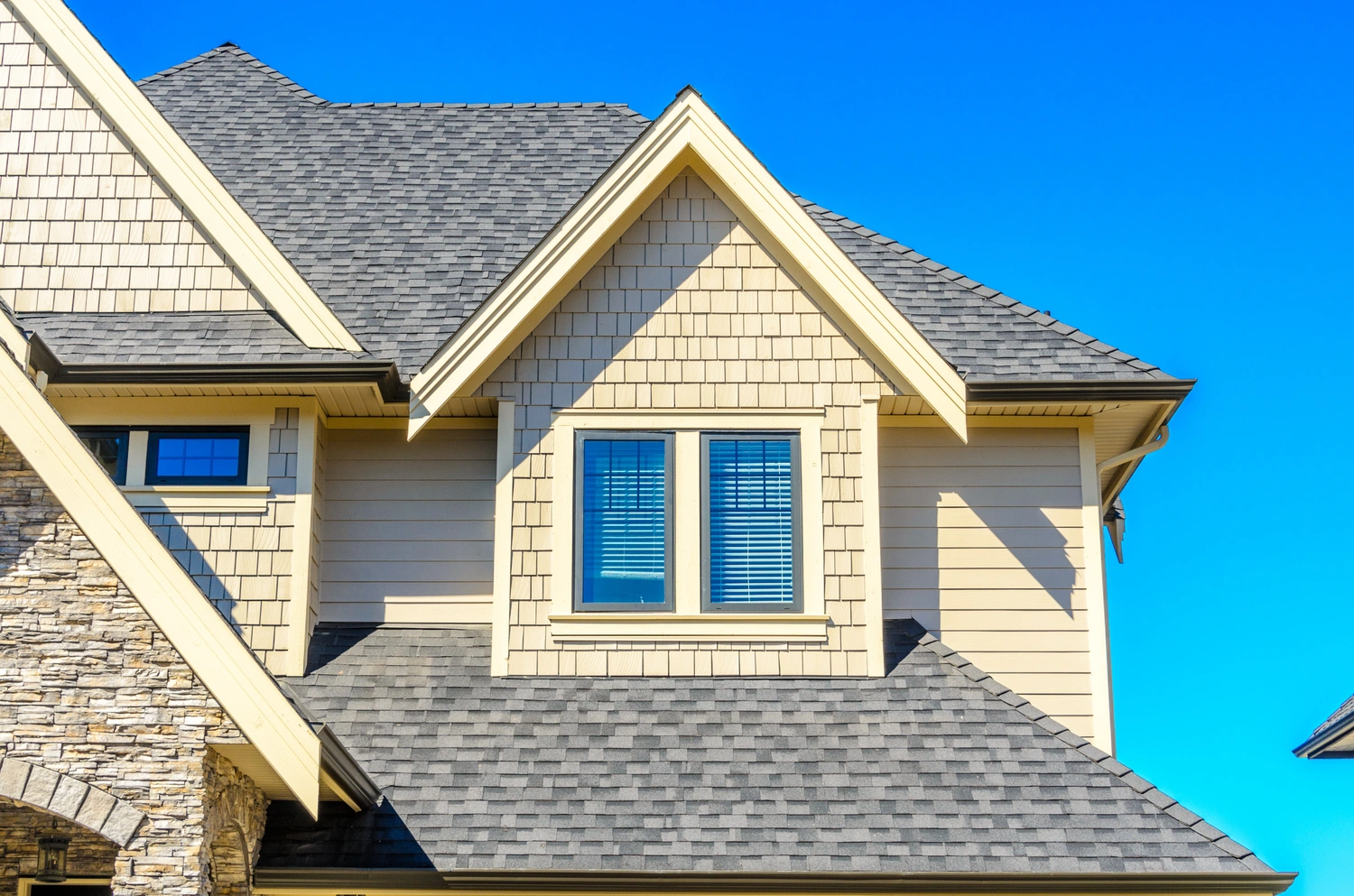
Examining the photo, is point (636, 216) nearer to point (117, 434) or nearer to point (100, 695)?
point (117, 434)

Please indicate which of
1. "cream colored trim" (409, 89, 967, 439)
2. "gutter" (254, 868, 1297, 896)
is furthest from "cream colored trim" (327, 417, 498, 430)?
"gutter" (254, 868, 1297, 896)

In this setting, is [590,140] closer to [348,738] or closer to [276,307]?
[276,307]

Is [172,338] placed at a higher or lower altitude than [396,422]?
higher

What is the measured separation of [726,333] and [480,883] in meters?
4.71

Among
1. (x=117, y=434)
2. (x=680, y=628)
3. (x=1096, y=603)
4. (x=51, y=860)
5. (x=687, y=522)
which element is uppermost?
(x=117, y=434)

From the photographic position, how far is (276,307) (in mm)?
11578

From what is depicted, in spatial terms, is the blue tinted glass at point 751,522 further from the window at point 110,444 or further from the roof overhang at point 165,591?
the window at point 110,444

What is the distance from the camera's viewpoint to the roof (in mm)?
9203

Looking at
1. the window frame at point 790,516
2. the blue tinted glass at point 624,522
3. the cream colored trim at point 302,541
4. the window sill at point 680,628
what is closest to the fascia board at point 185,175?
the cream colored trim at point 302,541

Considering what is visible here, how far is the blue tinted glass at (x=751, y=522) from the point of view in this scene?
11.3 metres

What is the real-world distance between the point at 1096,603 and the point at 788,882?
13.2 ft

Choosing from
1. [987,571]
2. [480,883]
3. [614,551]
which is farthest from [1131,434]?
[480,883]

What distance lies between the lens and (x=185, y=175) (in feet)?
39.1

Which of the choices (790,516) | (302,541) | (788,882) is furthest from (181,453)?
(788,882)
